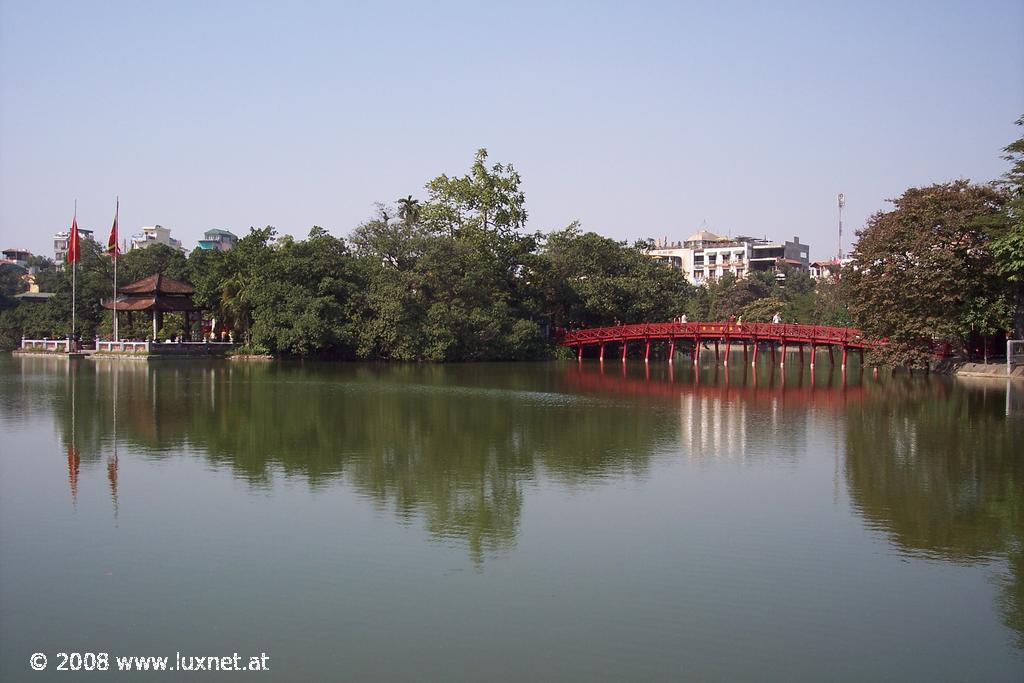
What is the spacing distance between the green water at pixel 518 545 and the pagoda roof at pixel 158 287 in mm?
28207

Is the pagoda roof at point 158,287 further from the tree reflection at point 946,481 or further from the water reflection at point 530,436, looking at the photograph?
the tree reflection at point 946,481

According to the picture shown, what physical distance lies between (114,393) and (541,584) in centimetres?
2196

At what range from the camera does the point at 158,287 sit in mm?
49656

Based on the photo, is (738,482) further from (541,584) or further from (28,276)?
(28,276)

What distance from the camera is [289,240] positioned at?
1940 inches

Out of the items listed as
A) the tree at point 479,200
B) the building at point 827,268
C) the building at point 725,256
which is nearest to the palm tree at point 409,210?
the tree at point 479,200

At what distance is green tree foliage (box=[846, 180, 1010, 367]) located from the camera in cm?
3431

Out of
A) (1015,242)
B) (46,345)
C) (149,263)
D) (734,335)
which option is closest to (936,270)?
(1015,242)

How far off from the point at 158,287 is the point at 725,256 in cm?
6917

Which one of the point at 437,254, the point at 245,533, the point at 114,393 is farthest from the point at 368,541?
the point at 437,254

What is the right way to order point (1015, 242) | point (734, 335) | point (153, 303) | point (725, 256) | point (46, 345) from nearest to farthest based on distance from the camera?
point (1015, 242), point (734, 335), point (153, 303), point (46, 345), point (725, 256)

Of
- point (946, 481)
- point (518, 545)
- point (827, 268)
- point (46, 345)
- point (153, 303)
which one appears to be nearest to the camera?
point (518, 545)

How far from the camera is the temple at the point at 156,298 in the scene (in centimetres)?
4934

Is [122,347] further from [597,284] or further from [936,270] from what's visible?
[936,270]
